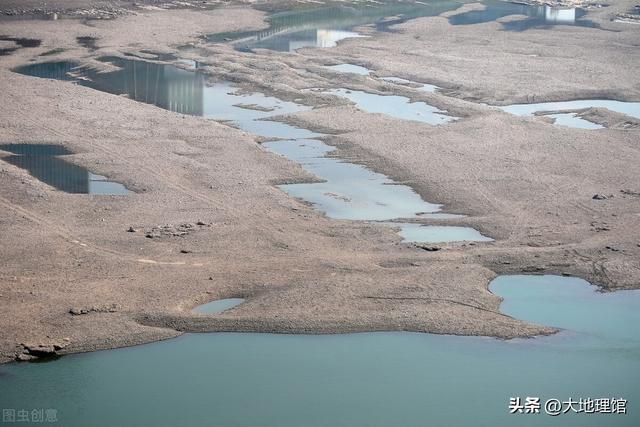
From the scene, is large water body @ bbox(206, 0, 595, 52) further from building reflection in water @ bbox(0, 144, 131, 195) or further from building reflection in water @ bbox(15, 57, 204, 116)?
building reflection in water @ bbox(0, 144, 131, 195)

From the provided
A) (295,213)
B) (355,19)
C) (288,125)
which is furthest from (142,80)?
(355,19)

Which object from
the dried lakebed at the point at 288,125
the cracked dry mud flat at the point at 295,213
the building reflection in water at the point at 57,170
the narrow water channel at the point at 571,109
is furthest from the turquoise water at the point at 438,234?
the narrow water channel at the point at 571,109

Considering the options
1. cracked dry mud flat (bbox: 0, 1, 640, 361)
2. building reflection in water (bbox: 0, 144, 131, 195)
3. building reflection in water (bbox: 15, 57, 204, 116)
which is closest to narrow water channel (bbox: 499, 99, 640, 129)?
cracked dry mud flat (bbox: 0, 1, 640, 361)

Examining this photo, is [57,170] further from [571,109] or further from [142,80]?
[571,109]

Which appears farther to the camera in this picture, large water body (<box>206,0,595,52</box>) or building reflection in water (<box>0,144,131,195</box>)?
large water body (<box>206,0,595,52</box>)

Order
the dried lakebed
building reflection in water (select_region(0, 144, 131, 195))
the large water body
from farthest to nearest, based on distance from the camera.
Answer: the large water body
building reflection in water (select_region(0, 144, 131, 195))
the dried lakebed

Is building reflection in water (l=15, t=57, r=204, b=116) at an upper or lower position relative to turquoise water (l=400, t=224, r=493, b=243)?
upper

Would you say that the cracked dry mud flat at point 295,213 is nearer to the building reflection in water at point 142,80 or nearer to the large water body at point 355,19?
the building reflection in water at point 142,80
